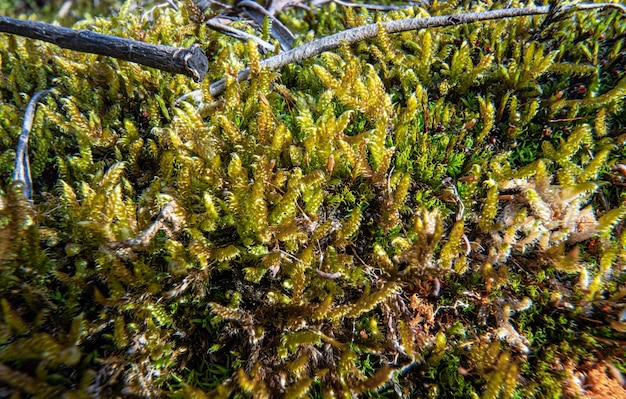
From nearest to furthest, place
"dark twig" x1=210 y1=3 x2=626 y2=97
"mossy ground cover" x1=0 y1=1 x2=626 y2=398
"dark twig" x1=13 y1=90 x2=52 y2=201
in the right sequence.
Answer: "mossy ground cover" x1=0 y1=1 x2=626 y2=398, "dark twig" x1=13 y1=90 x2=52 y2=201, "dark twig" x1=210 y1=3 x2=626 y2=97

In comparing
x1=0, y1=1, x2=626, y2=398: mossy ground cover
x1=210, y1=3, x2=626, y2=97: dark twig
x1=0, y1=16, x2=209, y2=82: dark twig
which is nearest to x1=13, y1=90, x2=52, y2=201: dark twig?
x1=0, y1=1, x2=626, y2=398: mossy ground cover

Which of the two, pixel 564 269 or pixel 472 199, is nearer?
pixel 564 269

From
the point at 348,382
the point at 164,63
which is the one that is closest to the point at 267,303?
the point at 348,382

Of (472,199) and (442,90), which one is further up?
(442,90)

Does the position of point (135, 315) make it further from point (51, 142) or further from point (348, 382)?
point (51, 142)

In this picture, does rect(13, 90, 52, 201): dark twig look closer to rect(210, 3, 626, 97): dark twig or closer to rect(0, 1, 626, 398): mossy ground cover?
rect(0, 1, 626, 398): mossy ground cover

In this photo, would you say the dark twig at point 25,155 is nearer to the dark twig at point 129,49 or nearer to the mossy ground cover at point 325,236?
the mossy ground cover at point 325,236
